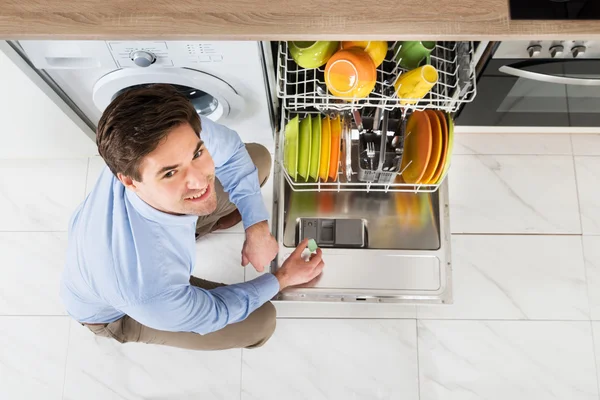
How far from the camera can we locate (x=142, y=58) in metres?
1.28

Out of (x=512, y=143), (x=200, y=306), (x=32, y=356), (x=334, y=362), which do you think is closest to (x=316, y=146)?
(x=200, y=306)

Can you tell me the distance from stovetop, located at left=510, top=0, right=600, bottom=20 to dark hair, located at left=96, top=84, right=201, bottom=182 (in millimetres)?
738

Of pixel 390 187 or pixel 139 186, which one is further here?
pixel 390 187

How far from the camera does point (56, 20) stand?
1.07 m

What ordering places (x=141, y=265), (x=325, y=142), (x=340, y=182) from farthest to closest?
(x=340, y=182), (x=325, y=142), (x=141, y=265)

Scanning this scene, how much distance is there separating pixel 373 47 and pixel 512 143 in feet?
3.02

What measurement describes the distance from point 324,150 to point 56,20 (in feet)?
2.54

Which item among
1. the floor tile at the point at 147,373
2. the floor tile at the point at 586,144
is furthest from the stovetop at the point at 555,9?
the floor tile at the point at 147,373

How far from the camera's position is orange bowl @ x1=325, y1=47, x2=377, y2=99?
1273mm

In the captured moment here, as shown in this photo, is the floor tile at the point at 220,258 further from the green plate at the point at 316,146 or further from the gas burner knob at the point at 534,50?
the gas burner knob at the point at 534,50

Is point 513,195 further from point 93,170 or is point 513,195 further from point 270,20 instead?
point 93,170

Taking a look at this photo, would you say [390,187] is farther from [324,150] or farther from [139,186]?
[139,186]

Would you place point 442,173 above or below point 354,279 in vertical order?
above

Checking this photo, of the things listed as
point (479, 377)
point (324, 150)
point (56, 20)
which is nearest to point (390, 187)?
point (324, 150)
